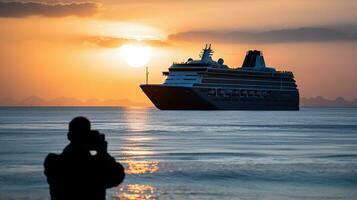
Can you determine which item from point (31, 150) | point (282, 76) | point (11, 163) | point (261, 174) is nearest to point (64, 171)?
point (261, 174)

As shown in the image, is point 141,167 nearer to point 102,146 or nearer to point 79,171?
point 79,171

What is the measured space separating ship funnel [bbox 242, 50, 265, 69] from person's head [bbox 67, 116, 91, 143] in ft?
523

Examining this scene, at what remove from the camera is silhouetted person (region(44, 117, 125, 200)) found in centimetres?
612

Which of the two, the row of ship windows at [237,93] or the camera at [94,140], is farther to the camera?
the row of ship windows at [237,93]

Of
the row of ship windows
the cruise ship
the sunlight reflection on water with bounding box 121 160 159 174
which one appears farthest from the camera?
the row of ship windows

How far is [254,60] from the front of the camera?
16638 centimetres

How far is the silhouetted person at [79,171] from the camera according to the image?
6117mm

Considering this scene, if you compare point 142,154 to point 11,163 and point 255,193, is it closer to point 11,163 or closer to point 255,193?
point 11,163

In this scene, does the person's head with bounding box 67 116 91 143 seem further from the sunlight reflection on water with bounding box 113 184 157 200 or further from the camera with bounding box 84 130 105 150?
the sunlight reflection on water with bounding box 113 184 157 200

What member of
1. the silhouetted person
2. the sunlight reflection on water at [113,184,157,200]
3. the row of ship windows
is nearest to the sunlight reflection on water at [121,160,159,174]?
the sunlight reflection on water at [113,184,157,200]

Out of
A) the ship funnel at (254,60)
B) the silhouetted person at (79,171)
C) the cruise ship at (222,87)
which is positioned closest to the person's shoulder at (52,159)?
the silhouetted person at (79,171)

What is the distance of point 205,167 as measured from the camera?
25703 mm

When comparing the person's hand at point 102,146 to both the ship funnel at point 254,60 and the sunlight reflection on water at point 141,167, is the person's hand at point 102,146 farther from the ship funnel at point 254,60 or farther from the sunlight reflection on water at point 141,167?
the ship funnel at point 254,60

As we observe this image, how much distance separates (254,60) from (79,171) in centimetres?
16155
